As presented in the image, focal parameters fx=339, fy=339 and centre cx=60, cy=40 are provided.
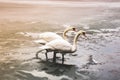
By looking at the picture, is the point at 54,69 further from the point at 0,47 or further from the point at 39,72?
the point at 0,47

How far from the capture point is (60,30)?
4953 mm

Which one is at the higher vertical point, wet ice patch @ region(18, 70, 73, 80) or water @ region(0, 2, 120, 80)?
wet ice patch @ region(18, 70, 73, 80)

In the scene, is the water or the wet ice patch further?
the water

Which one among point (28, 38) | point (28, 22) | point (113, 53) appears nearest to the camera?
point (113, 53)

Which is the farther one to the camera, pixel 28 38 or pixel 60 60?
pixel 28 38

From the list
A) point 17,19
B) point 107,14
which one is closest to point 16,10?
point 17,19

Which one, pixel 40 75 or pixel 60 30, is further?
pixel 60 30

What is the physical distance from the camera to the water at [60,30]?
3436 millimetres

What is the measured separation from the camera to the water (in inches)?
135

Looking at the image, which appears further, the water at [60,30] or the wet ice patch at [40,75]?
the water at [60,30]

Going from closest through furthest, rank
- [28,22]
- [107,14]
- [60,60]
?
[60,60], [28,22], [107,14]

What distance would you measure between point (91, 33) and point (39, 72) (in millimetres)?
1656

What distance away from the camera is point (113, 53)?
4.07 metres

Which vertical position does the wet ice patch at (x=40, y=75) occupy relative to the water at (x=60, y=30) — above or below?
above
